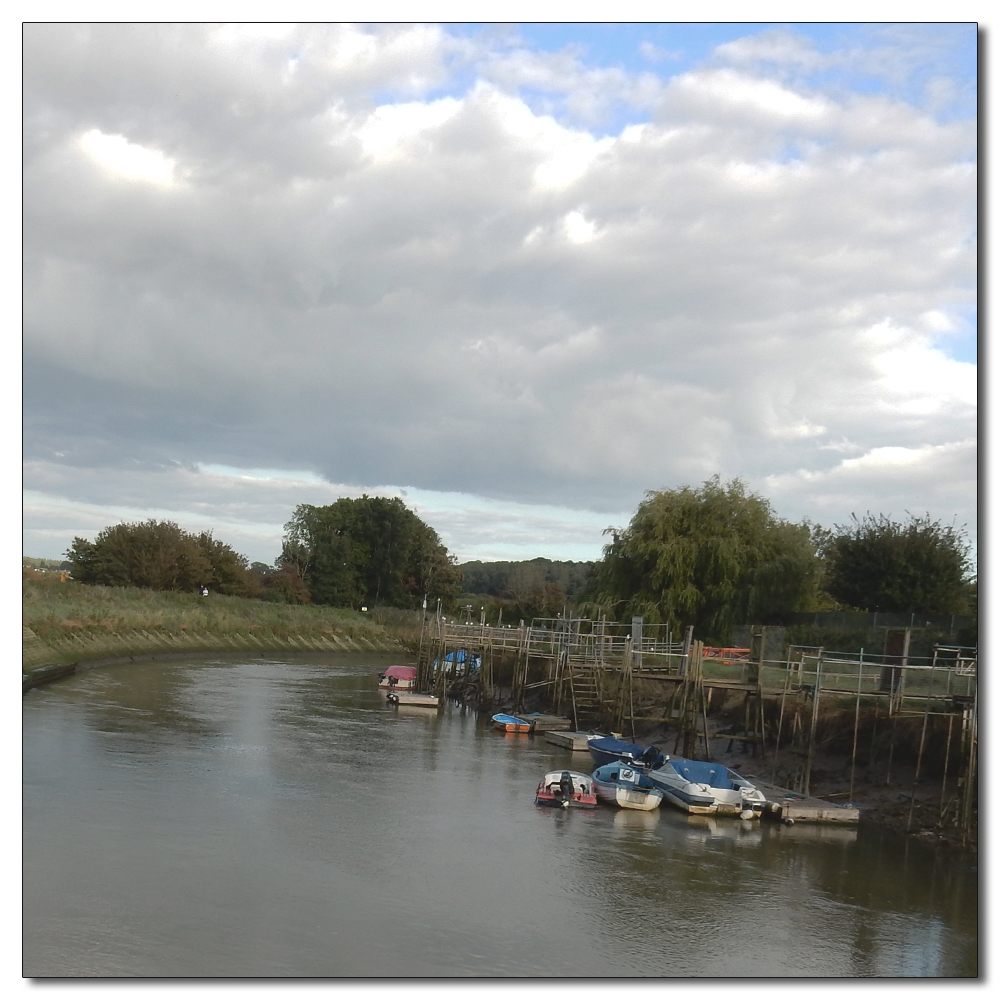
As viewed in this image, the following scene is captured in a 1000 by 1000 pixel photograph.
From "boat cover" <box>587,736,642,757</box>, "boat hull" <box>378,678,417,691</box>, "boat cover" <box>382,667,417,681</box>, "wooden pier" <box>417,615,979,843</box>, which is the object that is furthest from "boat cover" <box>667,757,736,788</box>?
"boat cover" <box>382,667,417,681</box>

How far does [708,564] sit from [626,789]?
23779 mm

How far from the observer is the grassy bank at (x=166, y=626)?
1753 inches

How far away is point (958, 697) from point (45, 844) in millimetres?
18491

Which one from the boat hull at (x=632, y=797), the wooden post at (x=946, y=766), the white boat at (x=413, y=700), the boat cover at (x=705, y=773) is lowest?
the white boat at (x=413, y=700)

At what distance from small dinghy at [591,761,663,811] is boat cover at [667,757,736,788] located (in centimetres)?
83

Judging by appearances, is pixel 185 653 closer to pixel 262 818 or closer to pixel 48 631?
pixel 48 631

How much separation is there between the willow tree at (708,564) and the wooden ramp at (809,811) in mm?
21753

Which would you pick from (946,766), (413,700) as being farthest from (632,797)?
(413,700)

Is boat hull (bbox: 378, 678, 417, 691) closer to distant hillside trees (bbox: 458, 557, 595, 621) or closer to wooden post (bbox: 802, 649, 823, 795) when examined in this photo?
distant hillside trees (bbox: 458, 557, 595, 621)

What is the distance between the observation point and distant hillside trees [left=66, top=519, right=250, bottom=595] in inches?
2879

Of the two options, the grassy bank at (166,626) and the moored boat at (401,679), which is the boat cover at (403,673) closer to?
the moored boat at (401,679)

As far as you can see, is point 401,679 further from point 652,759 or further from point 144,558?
point 144,558

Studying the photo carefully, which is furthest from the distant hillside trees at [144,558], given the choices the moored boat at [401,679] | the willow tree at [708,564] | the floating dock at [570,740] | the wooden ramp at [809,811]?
the wooden ramp at [809,811]

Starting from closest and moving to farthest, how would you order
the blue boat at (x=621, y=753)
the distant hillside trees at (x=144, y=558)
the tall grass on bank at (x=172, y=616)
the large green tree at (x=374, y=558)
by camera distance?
1. the blue boat at (x=621, y=753)
2. the tall grass on bank at (x=172, y=616)
3. the distant hillside trees at (x=144, y=558)
4. the large green tree at (x=374, y=558)
